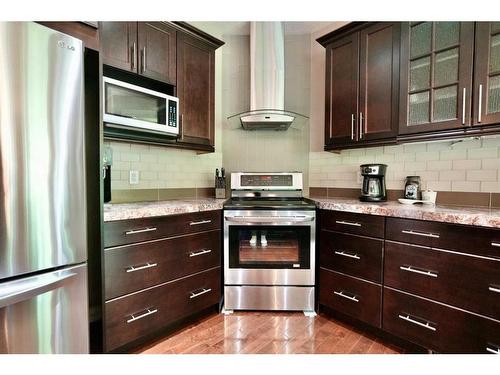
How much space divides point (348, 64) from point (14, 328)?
101 inches

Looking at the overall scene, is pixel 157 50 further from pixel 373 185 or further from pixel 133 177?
pixel 373 185

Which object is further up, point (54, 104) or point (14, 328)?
point (54, 104)

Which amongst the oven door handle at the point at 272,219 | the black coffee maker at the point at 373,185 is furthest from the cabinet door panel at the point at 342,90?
the oven door handle at the point at 272,219

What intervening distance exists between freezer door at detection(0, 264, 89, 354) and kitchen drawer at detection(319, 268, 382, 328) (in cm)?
153

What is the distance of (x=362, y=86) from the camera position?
1905mm

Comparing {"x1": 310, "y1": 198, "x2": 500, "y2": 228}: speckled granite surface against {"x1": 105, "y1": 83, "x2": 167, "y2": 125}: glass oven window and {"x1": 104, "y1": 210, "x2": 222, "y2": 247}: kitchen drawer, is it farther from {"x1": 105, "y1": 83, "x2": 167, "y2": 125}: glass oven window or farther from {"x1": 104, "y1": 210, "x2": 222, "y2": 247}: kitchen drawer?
{"x1": 105, "y1": 83, "x2": 167, "y2": 125}: glass oven window

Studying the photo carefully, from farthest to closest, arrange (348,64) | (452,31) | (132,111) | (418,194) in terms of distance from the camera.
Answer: (348,64), (418,194), (132,111), (452,31)

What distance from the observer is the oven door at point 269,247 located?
6.04 feet

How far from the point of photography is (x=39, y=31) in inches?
37.4

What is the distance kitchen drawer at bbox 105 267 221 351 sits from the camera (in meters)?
1.35

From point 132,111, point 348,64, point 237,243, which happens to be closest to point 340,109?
point 348,64

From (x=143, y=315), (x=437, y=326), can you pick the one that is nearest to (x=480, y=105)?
(x=437, y=326)

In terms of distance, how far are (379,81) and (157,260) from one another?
2.03 m

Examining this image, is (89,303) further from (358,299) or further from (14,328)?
(358,299)
